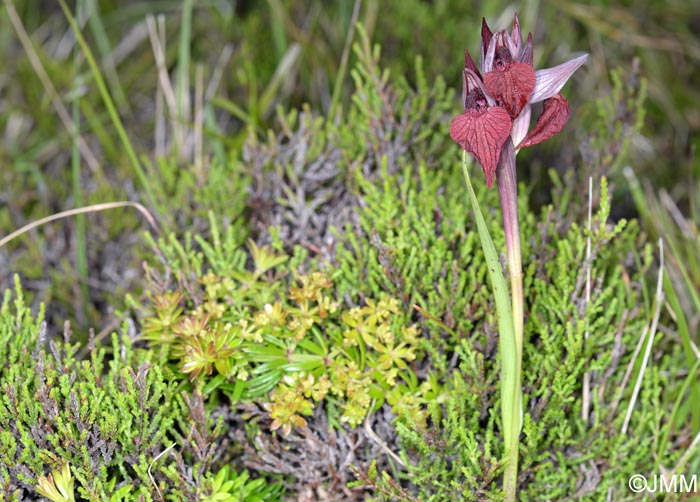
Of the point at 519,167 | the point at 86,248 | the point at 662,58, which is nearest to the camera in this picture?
the point at 86,248

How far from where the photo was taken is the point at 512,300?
43.4 inches

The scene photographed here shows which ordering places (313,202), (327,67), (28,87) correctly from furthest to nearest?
1. (28,87)
2. (327,67)
3. (313,202)

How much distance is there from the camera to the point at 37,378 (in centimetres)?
125

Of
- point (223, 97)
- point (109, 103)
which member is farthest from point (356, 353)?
point (223, 97)

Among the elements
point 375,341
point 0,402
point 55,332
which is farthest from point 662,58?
point 0,402

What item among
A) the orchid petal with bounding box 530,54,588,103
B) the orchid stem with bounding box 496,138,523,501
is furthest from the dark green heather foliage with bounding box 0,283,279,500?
the orchid petal with bounding box 530,54,588,103

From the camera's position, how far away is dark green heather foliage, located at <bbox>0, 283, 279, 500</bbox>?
3.70 ft

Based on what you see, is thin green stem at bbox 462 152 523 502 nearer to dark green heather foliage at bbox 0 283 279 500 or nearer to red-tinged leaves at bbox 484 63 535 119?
red-tinged leaves at bbox 484 63 535 119

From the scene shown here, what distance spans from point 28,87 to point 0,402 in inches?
74.6

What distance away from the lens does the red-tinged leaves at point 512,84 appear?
98 centimetres

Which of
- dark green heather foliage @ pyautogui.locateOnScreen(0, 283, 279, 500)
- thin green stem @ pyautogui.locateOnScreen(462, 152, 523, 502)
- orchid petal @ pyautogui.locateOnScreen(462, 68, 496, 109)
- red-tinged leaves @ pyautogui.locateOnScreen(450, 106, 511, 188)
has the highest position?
orchid petal @ pyautogui.locateOnScreen(462, 68, 496, 109)

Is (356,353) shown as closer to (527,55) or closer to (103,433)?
(103,433)

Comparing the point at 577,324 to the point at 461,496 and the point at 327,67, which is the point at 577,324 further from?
the point at 327,67

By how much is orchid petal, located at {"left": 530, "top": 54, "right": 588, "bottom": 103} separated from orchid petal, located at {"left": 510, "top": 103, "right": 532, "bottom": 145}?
0.02 m
